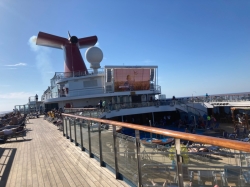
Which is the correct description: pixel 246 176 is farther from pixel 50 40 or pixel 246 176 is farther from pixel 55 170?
pixel 50 40

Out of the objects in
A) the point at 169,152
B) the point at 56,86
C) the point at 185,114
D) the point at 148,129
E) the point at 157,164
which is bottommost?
the point at 185,114

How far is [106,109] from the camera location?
18688 millimetres

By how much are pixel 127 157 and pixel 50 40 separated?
32.1 meters

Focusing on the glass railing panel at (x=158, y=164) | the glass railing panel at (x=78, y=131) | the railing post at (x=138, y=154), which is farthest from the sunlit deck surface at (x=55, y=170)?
the glass railing panel at (x=158, y=164)

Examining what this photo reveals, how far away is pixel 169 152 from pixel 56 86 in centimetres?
2991

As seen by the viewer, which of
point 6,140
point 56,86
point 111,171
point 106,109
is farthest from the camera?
point 56,86

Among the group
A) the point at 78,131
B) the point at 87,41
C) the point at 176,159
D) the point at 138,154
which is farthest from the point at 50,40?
the point at 176,159

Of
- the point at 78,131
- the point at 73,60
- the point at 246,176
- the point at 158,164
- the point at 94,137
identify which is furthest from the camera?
the point at 73,60

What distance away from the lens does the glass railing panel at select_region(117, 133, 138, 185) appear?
2777mm

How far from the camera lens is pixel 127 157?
3.00 metres

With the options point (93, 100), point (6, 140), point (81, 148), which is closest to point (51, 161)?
point (81, 148)

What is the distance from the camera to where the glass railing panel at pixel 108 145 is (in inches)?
139

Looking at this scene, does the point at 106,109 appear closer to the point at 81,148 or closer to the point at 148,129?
the point at 81,148

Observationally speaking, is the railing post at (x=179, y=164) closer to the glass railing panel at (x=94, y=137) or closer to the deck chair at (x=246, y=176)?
the deck chair at (x=246, y=176)
